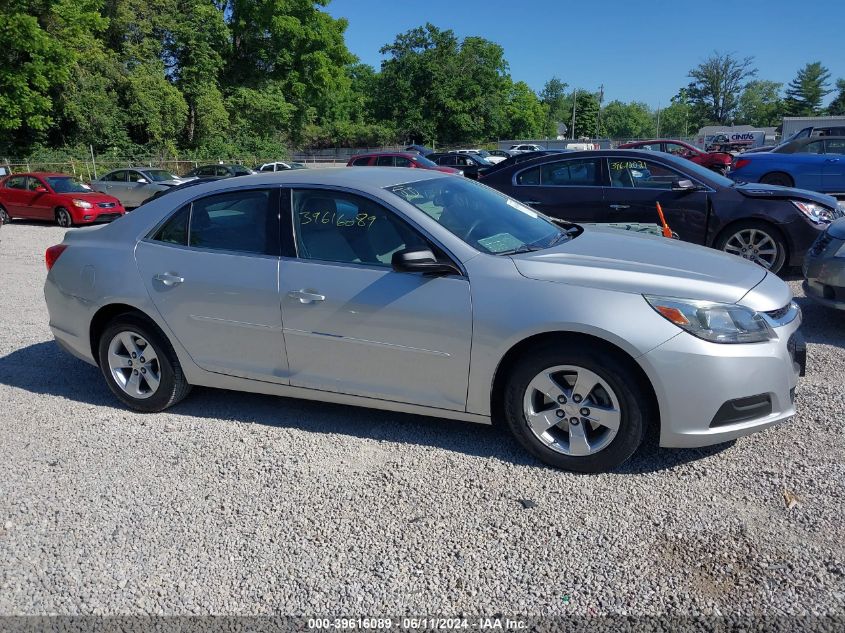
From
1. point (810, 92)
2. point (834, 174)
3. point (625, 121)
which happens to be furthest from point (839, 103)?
point (834, 174)

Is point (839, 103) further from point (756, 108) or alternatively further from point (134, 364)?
point (134, 364)

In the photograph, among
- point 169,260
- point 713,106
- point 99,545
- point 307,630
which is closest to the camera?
point 307,630

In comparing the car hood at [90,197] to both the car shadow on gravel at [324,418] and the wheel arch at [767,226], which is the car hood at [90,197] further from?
the wheel arch at [767,226]

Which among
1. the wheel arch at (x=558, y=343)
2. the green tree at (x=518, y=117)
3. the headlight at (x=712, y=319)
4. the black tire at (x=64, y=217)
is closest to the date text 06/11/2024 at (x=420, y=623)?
the wheel arch at (x=558, y=343)

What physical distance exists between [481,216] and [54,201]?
16.6m

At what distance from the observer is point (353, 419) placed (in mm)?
4391

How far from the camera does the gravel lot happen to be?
106 inches

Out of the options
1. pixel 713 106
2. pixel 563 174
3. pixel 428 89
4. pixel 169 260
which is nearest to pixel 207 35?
pixel 428 89

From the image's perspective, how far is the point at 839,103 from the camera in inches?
3713

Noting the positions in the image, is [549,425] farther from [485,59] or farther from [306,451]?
[485,59]

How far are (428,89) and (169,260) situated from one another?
66.4 meters

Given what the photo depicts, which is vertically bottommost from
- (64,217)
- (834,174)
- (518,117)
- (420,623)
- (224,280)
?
(420,623)

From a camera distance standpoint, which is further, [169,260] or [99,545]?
[169,260]

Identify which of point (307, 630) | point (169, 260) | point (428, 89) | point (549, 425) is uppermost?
point (428, 89)
